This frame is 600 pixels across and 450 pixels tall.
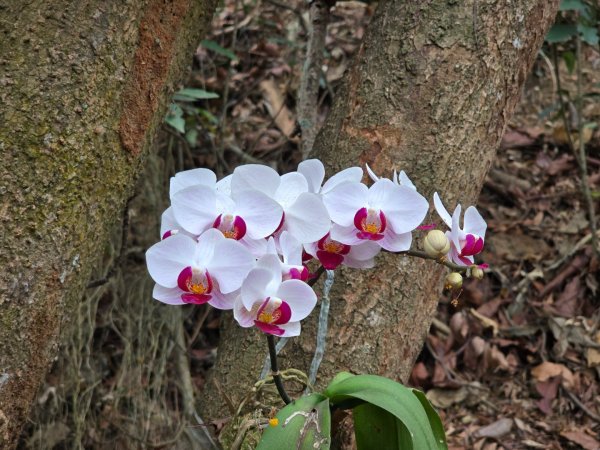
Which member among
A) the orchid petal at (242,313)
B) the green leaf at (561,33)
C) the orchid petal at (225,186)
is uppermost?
the green leaf at (561,33)

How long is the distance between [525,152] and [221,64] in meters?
1.46

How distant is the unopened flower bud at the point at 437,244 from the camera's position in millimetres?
911

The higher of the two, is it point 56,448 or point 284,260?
point 284,260

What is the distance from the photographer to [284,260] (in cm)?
87

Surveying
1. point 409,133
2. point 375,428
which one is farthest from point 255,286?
point 409,133

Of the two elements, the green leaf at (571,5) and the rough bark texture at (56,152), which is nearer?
the rough bark texture at (56,152)

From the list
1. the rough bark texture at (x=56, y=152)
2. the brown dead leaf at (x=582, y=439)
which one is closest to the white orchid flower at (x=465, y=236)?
the rough bark texture at (x=56, y=152)

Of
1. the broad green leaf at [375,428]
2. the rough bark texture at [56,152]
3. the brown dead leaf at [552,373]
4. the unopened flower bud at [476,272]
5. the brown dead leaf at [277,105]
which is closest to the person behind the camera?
the unopened flower bud at [476,272]

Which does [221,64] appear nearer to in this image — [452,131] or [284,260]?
[452,131]

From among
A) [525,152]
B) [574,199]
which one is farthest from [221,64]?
[574,199]

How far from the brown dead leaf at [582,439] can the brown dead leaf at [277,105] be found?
178cm

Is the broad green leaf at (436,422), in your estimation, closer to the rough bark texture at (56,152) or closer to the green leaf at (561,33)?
the rough bark texture at (56,152)

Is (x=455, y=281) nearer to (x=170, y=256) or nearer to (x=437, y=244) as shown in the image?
(x=437, y=244)

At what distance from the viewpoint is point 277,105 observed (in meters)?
3.47
